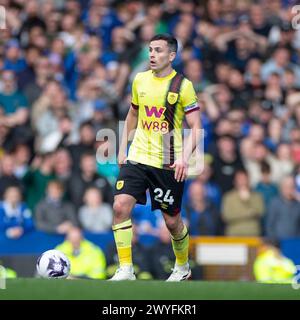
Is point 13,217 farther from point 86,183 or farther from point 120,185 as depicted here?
point 120,185

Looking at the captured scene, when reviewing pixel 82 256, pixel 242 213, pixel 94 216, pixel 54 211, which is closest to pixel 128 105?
pixel 94 216

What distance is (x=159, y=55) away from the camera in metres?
11.3

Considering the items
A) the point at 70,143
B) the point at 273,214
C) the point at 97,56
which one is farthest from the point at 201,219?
the point at 97,56

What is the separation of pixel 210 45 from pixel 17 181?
5267 millimetres

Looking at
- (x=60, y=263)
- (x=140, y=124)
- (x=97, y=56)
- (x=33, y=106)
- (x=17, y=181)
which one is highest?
(x=97, y=56)

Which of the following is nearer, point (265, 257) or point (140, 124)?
point (140, 124)

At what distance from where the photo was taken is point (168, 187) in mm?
11477

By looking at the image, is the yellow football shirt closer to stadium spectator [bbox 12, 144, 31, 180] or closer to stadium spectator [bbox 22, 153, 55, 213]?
stadium spectator [bbox 22, 153, 55, 213]

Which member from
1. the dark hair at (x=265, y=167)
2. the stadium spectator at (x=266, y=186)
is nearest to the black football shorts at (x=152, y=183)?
the stadium spectator at (x=266, y=186)

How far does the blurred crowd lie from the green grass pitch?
6.66 m

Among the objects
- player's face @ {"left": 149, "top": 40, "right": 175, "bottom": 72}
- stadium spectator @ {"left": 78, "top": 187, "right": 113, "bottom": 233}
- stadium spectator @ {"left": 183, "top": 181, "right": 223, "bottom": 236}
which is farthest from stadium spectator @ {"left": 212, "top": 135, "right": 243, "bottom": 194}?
player's face @ {"left": 149, "top": 40, "right": 175, "bottom": 72}

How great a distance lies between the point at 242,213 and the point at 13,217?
3610mm

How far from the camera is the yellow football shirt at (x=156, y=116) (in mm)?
11336

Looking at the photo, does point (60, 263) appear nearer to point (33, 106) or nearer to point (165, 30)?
point (33, 106)
